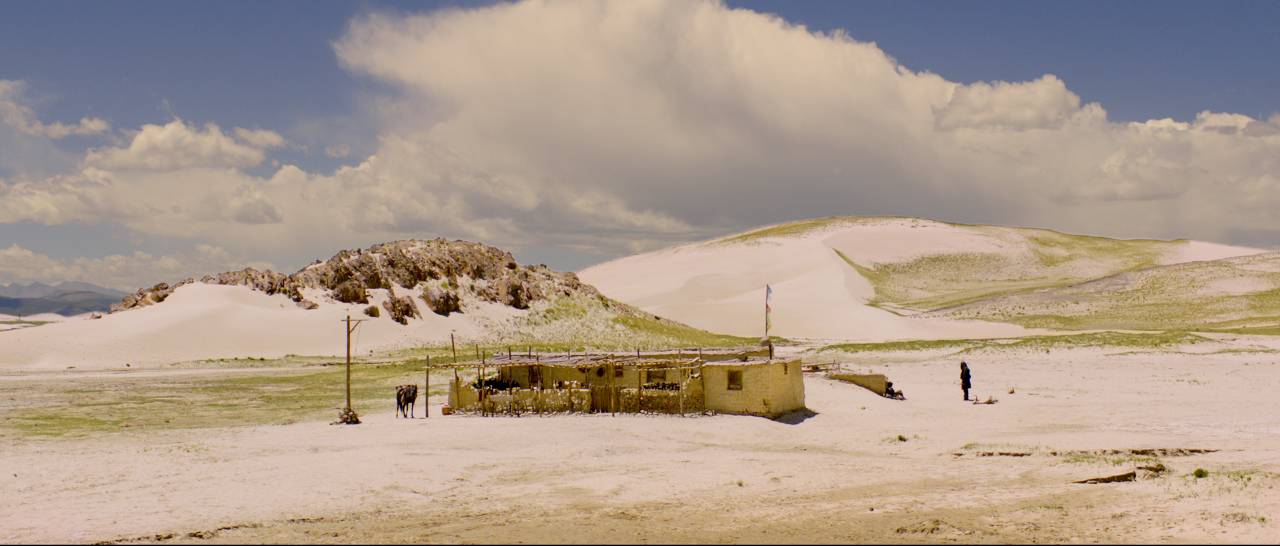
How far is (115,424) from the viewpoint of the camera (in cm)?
3359

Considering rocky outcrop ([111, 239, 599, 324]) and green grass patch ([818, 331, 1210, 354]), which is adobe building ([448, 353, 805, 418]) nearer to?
green grass patch ([818, 331, 1210, 354])

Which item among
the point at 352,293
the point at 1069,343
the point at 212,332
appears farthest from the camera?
the point at 352,293

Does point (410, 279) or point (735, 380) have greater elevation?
point (410, 279)

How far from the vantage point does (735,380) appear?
33.6 m

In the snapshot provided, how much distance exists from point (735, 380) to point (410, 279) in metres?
65.1

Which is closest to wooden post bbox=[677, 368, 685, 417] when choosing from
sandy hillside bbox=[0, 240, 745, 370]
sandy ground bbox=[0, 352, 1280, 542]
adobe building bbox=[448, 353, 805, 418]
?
adobe building bbox=[448, 353, 805, 418]

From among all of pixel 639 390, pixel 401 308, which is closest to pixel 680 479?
pixel 639 390

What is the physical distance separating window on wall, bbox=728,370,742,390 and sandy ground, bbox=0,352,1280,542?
128cm

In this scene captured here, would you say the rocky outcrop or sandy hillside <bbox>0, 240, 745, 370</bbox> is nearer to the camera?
sandy hillside <bbox>0, 240, 745, 370</bbox>

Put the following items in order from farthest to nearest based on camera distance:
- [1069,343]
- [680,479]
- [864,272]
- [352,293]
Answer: [864,272] → [352,293] → [1069,343] → [680,479]

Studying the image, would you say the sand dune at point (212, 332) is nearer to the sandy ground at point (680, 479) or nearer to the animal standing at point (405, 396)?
the animal standing at point (405, 396)

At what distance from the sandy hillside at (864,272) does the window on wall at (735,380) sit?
55.3 metres

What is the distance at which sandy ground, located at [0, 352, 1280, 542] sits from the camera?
1689 cm

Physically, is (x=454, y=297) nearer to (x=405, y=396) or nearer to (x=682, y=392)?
(x=405, y=396)
